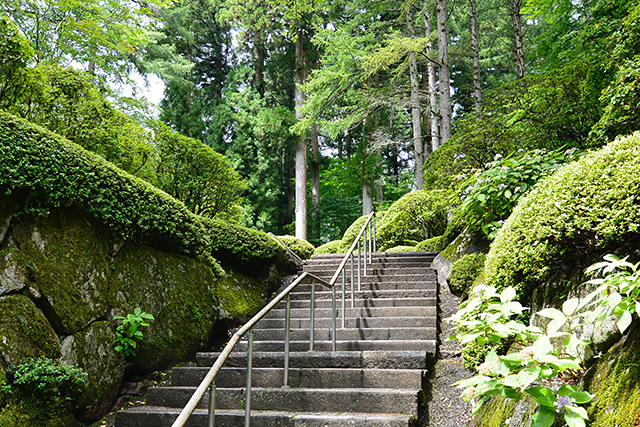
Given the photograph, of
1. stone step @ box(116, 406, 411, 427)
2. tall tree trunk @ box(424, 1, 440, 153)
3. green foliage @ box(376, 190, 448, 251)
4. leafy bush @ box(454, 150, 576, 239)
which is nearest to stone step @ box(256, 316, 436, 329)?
leafy bush @ box(454, 150, 576, 239)

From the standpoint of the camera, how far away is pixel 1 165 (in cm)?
361

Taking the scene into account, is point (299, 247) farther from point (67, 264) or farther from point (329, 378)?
point (67, 264)

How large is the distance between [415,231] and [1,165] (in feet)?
27.2

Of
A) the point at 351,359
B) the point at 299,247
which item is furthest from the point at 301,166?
the point at 351,359

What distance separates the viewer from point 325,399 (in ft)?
12.2

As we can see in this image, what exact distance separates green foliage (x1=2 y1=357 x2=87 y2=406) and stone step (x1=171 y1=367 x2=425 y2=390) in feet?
4.38

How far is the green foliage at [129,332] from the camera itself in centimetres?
433

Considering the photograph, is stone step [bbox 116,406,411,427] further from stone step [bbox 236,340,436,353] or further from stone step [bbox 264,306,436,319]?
stone step [bbox 264,306,436,319]

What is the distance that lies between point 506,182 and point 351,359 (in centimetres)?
246

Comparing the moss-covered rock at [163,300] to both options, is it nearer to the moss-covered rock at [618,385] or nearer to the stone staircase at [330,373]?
the stone staircase at [330,373]

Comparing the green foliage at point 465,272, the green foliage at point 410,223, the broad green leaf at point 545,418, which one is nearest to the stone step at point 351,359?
the green foliage at point 465,272

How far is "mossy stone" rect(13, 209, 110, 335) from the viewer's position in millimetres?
3861

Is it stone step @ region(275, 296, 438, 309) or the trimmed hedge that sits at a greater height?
the trimmed hedge

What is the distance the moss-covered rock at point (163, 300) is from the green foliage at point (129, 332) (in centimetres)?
10
